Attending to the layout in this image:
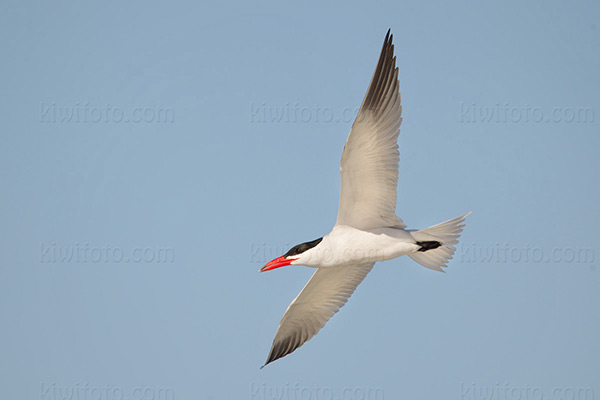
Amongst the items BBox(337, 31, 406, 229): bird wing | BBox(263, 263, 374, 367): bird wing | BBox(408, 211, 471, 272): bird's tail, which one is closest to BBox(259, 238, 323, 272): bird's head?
BBox(337, 31, 406, 229): bird wing

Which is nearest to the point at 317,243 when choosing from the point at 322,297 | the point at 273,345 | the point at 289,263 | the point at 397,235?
the point at 289,263

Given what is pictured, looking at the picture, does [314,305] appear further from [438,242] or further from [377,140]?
[377,140]

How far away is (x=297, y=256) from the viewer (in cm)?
1010

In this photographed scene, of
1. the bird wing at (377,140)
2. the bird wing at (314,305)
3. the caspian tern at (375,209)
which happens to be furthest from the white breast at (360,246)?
the bird wing at (314,305)

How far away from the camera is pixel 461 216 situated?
395 inches

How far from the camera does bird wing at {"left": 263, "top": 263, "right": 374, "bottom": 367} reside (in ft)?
37.6

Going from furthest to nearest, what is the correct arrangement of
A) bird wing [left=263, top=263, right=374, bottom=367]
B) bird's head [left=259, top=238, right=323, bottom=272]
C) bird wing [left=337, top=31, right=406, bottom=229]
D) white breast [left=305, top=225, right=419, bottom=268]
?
bird wing [left=263, top=263, right=374, bottom=367], bird's head [left=259, top=238, right=323, bottom=272], white breast [left=305, top=225, right=419, bottom=268], bird wing [left=337, top=31, right=406, bottom=229]

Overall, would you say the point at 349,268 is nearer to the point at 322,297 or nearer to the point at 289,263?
the point at 322,297

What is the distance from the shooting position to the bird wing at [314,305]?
1147 cm

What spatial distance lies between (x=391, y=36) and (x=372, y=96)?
93 centimetres

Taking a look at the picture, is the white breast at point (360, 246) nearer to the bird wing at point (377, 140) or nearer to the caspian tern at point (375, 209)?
the caspian tern at point (375, 209)

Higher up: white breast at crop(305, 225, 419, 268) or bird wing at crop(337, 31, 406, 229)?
bird wing at crop(337, 31, 406, 229)

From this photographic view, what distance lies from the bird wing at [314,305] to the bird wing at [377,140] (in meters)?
2.17

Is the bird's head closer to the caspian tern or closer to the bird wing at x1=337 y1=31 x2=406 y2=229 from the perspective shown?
the caspian tern
